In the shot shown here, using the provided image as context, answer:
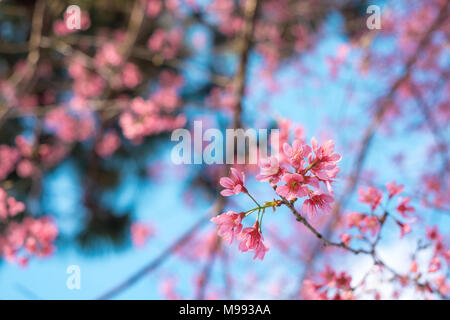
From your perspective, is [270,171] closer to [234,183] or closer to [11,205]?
[234,183]

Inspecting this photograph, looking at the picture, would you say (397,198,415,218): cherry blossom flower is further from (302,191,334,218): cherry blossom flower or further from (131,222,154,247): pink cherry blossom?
(131,222,154,247): pink cherry blossom

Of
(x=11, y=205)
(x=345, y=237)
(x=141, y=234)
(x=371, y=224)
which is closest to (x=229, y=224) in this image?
(x=345, y=237)

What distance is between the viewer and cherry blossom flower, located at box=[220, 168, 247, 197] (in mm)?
1231

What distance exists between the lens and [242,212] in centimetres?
121

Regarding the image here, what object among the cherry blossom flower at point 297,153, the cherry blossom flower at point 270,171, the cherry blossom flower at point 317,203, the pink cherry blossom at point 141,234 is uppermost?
the cherry blossom flower at point 297,153

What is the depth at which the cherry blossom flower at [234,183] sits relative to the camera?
4.04 ft

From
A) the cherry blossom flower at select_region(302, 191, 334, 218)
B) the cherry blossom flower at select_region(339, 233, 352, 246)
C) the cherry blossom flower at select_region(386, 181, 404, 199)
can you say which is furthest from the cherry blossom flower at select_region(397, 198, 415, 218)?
the cherry blossom flower at select_region(302, 191, 334, 218)

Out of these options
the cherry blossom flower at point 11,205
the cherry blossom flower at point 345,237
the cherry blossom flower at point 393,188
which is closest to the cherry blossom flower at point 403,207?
the cherry blossom flower at point 393,188

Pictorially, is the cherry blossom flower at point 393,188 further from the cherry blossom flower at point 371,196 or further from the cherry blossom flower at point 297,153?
the cherry blossom flower at point 297,153
